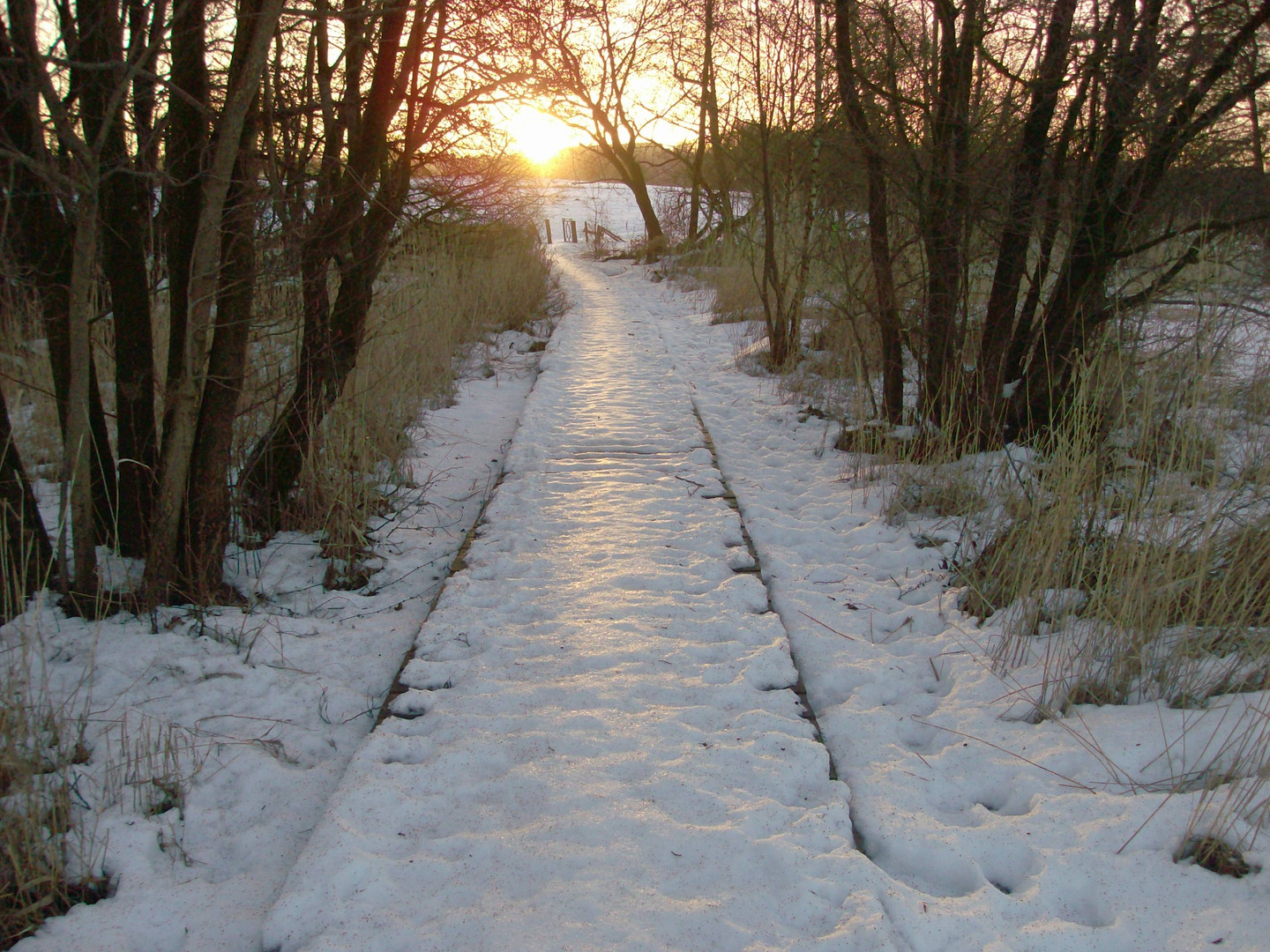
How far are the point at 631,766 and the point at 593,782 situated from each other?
15cm

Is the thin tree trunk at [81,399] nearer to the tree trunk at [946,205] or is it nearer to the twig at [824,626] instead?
the twig at [824,626]

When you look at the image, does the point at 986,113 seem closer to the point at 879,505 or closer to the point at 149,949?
the point at 879,505

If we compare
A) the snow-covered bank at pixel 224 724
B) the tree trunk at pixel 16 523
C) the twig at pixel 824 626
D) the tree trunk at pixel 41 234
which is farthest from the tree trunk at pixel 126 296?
the twig at pixel 824 626

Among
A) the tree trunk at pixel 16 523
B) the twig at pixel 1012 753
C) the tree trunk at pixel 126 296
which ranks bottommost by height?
the twig at pixel 1012 753

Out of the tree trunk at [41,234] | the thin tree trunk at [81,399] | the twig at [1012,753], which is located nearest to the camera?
the twig at [1012,753]

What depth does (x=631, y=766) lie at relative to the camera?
2561 millimetres

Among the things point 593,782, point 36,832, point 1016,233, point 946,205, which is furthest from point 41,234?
point 1016,233

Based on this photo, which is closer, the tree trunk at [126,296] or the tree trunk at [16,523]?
the tree trunk at [16,523]

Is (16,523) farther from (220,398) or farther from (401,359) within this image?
(401,359)

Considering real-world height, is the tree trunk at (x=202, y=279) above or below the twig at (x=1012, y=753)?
above

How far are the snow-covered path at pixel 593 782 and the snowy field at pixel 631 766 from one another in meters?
0.01

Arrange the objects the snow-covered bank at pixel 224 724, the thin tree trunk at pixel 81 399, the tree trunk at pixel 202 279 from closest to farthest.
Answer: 1. the snow-covered bank at pixel 224 724
2. the thin tree trunk at pixel 81 399
3. the tree trunk at pixel 202 279

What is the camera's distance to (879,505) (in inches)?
193

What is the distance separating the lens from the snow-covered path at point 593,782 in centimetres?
199
